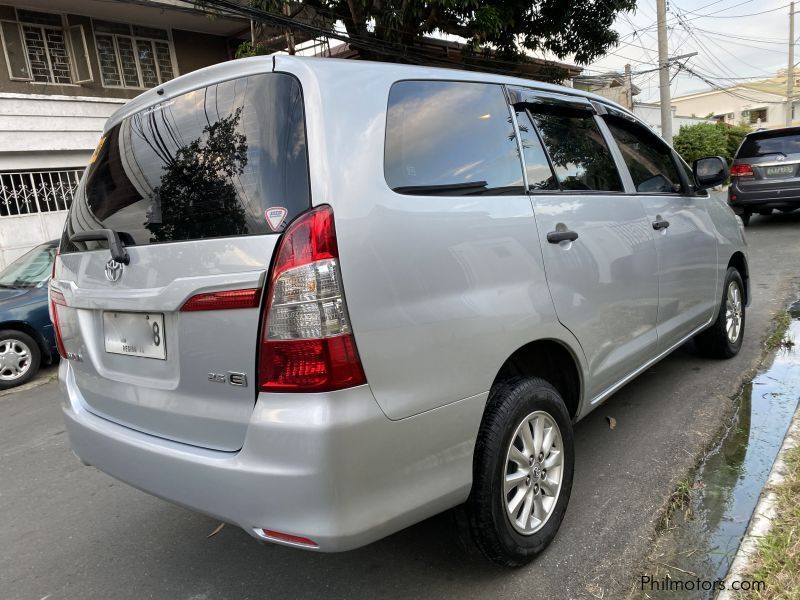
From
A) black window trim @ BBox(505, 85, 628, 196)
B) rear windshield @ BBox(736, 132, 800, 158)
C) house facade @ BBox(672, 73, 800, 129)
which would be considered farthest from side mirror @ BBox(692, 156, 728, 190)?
house facade @ BBox(672, 73, 800, 129)

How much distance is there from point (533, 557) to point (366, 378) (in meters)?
1.19

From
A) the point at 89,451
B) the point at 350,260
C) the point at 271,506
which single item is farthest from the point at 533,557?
the point at 89,451

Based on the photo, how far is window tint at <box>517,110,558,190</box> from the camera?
2564mm

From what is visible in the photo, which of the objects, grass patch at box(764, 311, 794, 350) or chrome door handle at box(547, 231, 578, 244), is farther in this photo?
grass patch at box(764, 311, 794, 350)

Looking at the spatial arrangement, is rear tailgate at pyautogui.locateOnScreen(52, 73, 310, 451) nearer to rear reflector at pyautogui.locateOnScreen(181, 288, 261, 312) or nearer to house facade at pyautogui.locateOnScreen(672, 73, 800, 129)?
rear reflector at pyautogui.locateOnScreen(181, 288, 261, 312)

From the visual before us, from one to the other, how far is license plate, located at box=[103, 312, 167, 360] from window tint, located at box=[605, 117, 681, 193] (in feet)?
8.64

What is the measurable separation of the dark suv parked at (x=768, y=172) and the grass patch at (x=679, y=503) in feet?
30.8

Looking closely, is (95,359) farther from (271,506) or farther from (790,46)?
(790,46)

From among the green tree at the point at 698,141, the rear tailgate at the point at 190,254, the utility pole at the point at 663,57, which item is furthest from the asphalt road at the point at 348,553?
the green tree at the point at 698,141

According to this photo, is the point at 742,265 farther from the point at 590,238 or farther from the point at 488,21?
the point at 488,21

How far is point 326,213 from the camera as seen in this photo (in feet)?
5.66

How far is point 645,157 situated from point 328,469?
293 centimetres

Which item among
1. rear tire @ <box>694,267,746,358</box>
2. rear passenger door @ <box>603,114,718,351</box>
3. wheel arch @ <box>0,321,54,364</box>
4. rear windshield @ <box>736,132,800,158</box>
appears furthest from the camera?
rear windshield @ <box>736,132,800,158</box>

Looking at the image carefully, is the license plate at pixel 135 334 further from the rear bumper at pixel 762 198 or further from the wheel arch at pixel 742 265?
the rear bumper at pixel 762 198
